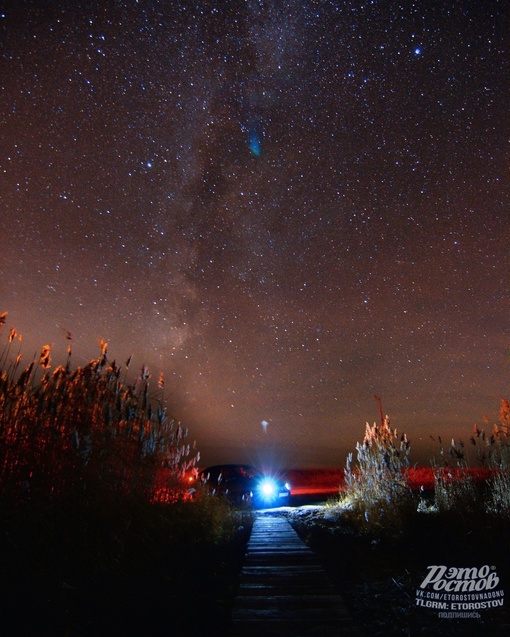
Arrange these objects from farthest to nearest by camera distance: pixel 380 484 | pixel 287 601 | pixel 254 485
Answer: pixel 254 485, pixel 380 484, pixel 287 601

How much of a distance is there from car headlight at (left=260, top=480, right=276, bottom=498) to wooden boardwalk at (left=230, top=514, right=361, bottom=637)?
369 inches

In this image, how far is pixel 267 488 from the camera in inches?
554

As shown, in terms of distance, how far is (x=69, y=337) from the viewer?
220 inches

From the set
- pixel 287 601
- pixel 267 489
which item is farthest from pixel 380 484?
pixel 267 489

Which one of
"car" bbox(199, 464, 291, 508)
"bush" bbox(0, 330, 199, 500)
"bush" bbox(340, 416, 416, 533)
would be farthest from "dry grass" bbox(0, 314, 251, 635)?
"car" bbox(199, 464, 291, 508)

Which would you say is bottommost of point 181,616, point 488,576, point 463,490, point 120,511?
point 181,616

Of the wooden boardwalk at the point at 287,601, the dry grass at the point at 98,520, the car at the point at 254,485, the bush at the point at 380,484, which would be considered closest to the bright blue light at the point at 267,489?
the car at the point at 254,485

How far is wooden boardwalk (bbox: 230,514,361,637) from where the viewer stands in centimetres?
268

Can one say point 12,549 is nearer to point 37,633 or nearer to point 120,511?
point 37,633

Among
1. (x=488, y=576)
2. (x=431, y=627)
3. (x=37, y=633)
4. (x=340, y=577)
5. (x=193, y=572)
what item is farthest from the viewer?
(x=340, y=577)

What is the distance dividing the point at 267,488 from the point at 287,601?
37.8ft

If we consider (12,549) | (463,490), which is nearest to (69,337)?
(12,549)

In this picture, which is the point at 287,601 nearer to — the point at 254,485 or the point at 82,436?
the point at 82,436

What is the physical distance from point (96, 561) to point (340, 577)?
110 inches
